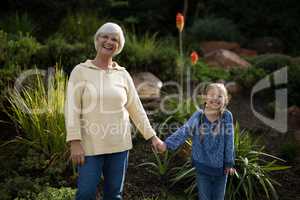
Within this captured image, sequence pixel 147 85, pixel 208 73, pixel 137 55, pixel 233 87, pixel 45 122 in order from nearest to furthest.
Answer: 1. pixel 45 122
2. pixel 147 85
3. pixel 137 55
4. pixel 233 87
5. pixel 208 73

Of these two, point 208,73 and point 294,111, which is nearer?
point 294,111

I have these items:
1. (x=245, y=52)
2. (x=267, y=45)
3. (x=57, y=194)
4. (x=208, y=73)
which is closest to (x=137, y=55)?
(x=208, y=73)

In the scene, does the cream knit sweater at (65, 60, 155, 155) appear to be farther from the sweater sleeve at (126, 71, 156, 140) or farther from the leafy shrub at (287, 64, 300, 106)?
the leafy shrub at (287, 64, 300, 106)

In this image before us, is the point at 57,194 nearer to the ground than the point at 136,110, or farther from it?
nearer to the ground

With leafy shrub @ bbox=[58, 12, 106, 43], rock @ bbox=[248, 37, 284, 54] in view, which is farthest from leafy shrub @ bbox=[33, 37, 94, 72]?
rock @ bbox=[248, 37, 284, 54]

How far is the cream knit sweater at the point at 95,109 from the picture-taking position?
2.65 metres

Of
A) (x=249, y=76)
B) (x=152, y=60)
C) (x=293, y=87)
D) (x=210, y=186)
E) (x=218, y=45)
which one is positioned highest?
(x=218, y=45)

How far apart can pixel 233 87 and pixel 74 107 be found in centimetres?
419

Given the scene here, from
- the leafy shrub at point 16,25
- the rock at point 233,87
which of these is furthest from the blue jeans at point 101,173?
the leafy shrub at point 16,25

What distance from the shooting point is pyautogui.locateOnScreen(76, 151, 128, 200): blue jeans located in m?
2.69

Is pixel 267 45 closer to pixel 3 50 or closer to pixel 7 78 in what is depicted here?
pixel 3 50

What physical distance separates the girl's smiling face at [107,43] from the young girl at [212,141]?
74 centimetres

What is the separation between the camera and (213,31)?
992 cm

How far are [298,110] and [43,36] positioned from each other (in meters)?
4.62
